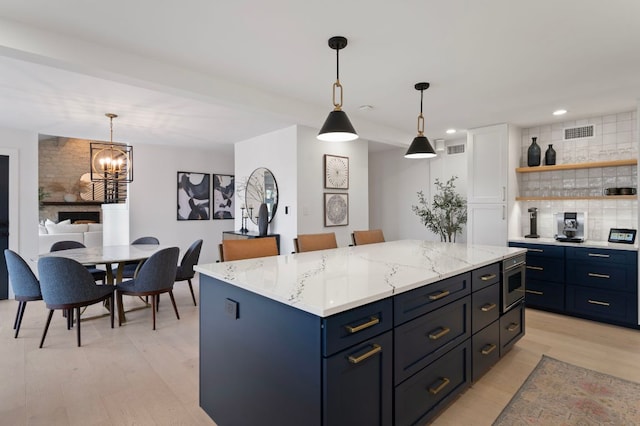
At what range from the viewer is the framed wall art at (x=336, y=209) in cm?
496

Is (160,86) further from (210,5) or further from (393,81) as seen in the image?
(393,81)

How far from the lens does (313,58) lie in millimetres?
2656

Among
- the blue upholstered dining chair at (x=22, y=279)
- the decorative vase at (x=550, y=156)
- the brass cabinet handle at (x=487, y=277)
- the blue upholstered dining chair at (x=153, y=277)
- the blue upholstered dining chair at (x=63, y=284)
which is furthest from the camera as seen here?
the decorative vase at (x=550, y=156)

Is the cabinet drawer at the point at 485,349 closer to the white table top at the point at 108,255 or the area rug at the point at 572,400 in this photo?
the area rug at the point at 572,400

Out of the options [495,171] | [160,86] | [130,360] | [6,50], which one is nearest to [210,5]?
[160,86]

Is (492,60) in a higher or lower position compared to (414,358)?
higher

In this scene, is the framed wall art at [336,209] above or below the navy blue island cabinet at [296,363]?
above

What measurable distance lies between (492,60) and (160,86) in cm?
264

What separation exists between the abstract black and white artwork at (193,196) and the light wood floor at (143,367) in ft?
9.70

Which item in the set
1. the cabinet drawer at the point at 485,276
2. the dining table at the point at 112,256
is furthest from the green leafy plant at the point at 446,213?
the dining table at the point at 112,256

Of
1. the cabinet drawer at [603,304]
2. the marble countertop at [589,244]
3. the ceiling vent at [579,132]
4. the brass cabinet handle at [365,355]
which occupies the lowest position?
the cabinet drawer at [603,304]

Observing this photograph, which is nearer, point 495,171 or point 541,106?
point 541,106

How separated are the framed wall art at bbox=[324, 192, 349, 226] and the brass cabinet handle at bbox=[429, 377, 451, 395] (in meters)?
3.13

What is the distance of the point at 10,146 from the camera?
4.79 m
